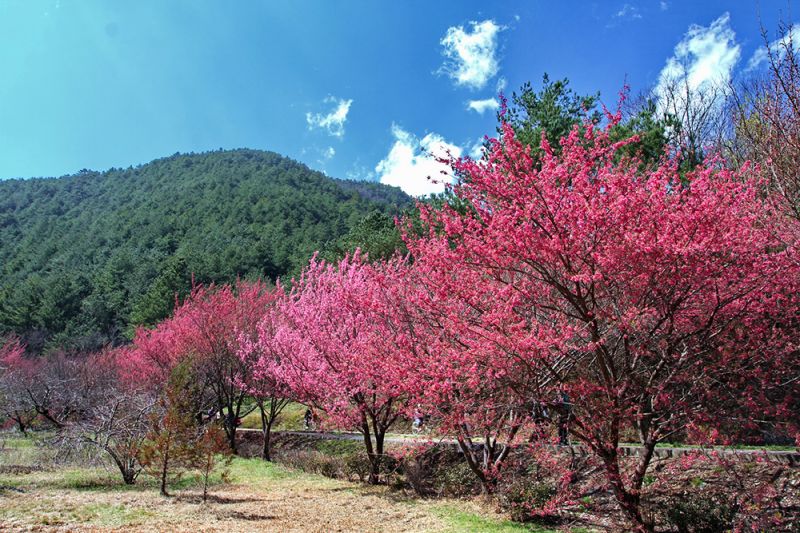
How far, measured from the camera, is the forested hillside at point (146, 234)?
47.1m

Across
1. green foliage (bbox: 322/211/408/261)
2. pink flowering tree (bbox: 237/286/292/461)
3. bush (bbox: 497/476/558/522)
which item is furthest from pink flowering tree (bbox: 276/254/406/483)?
green foliage (bbox: 322/211/408/261)

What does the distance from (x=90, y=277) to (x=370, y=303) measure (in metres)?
59.3

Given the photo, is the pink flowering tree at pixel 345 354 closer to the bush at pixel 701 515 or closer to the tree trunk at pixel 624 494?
the tree trunk at pixel 624 494

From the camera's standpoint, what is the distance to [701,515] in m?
6.17

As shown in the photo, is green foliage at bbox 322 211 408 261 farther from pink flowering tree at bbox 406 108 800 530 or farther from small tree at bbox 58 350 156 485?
pink flowering tree at bbox 406 108 800 530

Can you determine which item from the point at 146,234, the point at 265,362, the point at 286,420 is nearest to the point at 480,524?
the point at 265,362

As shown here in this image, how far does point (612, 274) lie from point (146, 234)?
74093 mm

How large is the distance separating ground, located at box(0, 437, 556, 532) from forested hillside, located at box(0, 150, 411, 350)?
20.6 m

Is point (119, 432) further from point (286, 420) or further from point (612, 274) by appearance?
point (286, 420)

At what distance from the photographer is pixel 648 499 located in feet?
23.4

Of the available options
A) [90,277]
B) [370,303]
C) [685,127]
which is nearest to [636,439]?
[370,303]

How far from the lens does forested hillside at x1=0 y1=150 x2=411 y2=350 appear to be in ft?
154

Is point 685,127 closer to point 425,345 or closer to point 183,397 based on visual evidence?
point 425,345

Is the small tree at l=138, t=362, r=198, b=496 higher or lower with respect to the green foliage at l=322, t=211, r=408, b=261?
lower
